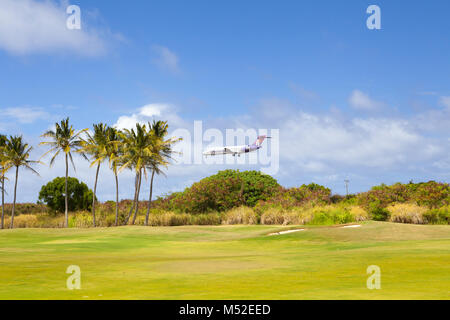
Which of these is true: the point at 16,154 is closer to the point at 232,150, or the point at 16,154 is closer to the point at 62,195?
the point at 62,195

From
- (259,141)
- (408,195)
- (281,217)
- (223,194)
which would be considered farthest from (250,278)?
(259,141)

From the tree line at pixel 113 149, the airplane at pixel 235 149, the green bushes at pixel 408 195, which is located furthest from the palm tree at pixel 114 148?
the airplane at pixel 235 149

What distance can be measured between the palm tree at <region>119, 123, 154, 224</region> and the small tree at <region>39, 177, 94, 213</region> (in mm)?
14553

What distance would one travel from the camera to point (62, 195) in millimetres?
63625

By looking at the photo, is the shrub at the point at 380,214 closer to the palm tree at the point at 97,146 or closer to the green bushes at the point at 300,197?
the green bushes at the point at 300,197

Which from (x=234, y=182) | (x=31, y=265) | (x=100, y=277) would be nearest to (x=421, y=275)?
(x=100, y=277)

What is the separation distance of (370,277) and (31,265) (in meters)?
11.1

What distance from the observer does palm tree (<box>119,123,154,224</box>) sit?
51.3 metres

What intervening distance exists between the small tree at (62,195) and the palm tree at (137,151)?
47.7ft

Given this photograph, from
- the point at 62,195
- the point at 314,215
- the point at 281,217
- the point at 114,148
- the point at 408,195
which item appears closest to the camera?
the point at 314,215

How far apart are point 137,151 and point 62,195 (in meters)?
18.4

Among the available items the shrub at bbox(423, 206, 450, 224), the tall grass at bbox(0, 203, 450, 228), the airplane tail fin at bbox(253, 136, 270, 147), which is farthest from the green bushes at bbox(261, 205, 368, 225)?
the airplane tail fin at bbox(253, 136, 270, 147)
